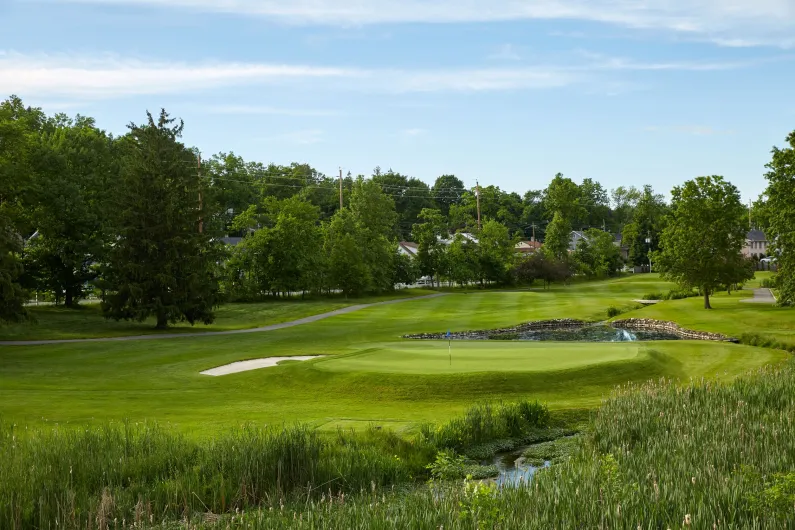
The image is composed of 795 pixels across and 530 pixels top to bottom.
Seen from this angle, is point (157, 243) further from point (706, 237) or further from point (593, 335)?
point (706, 237)

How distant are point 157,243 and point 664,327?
30.5 metres

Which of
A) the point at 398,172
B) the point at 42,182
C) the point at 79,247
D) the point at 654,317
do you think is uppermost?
the point at 398,172

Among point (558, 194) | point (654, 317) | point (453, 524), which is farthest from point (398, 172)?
point (453, 524)

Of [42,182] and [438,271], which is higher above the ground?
[42,182]

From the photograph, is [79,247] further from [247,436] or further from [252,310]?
[247,436]

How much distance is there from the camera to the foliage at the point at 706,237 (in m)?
47.3

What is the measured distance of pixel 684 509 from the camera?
7750 millimetres

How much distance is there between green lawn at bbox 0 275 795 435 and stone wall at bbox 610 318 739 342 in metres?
8.34

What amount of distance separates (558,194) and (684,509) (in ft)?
370

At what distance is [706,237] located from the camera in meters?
47.7

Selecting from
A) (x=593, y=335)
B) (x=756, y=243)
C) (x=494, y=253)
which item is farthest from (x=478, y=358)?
(x=756, y=243)

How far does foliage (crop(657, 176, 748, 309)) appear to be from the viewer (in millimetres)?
47344

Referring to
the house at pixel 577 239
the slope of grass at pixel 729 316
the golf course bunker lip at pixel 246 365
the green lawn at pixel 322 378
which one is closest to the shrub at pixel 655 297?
the slope of grass at pixel 729 316

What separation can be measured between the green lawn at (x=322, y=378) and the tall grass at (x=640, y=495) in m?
6.16
